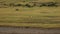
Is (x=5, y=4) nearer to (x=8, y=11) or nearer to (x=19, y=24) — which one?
(x=8, y=11)

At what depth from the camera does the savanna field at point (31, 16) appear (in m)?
0.95

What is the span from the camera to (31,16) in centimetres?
97

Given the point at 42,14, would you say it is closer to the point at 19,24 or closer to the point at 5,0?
the point at 19,24

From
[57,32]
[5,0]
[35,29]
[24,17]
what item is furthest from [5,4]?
[57,32]

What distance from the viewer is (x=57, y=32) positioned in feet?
3.13

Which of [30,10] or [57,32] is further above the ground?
[30,10]

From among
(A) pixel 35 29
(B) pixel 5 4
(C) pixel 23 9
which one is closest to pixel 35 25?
(A) pixel 35 29

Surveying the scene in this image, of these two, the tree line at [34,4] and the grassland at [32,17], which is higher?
the tree line at [34,4]

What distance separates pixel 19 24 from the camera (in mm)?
969

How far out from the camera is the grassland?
0.95 meters

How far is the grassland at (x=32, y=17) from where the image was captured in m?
0.95

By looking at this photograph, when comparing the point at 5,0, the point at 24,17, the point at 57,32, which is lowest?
the point at 57,32

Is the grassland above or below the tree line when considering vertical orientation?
below

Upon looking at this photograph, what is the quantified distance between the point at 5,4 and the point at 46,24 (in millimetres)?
296
